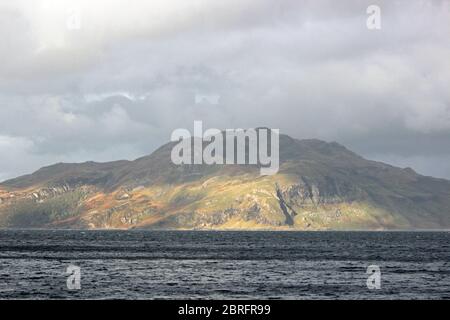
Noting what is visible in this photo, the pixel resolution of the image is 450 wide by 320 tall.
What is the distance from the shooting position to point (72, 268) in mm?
121625

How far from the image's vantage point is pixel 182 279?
10181 cm

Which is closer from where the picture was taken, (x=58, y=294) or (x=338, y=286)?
(x=58, y=294)

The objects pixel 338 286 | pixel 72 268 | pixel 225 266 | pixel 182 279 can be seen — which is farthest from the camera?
pixel 225 266

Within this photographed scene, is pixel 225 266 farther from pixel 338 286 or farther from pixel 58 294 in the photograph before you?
pixel 58 294
